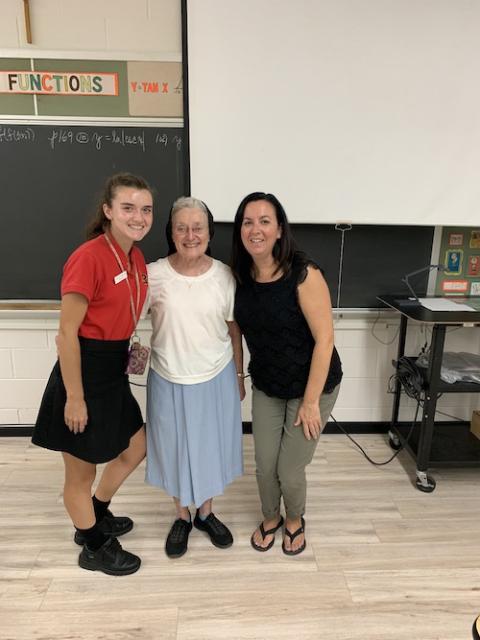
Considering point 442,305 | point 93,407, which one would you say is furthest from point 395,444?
point 93,407

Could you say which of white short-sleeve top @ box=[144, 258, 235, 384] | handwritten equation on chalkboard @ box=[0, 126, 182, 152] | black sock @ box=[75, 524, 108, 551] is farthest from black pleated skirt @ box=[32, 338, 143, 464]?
handwritten equation on chalkboard @ box=[0, 126, 182, 152]

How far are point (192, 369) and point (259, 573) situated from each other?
2.90 feet

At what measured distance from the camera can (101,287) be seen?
1.43m

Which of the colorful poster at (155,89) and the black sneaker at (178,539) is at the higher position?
the colorful poster at (155,89)

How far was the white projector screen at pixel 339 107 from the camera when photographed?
85.0 inches

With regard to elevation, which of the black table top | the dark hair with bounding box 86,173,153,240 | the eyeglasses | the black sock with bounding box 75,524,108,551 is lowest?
the black sock with bounding box 75,524,108,551

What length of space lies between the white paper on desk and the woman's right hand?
5.76 feet

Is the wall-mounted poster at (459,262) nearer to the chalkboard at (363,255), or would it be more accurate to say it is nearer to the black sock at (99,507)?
the chalkboard at (363,255)

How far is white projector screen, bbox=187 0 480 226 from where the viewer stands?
7.09 feet

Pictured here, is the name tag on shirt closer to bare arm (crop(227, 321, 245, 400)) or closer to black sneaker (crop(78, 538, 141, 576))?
bare arm (crop(227, 321, 245, 400))

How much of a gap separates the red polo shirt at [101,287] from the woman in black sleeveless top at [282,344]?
1.34ft

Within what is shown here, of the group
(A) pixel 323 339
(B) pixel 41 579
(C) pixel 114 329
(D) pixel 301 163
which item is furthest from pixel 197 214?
(B) pixel 41 579

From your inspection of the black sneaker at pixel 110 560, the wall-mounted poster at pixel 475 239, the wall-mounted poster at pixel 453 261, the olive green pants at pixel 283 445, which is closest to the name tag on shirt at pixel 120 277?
the olive green pants at pixel 283 445

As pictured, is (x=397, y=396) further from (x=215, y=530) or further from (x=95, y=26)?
(x=95, y=26)
